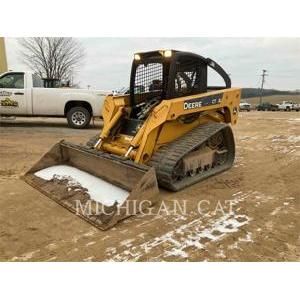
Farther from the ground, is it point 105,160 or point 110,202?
point 105,160

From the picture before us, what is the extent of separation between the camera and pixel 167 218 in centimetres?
452

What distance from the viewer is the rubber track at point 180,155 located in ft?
17.4

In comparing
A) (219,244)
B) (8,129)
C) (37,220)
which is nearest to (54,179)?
(37,220)

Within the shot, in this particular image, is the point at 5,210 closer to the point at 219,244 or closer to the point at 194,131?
the point at 219,244

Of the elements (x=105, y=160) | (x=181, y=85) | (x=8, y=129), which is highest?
(x=181, y=85)

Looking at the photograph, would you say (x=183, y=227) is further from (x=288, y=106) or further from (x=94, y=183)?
(x=288, y=106)

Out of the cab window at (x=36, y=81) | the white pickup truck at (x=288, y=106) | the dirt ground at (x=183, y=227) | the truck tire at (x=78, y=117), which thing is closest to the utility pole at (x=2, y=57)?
the cab window at (x=36, y=81)

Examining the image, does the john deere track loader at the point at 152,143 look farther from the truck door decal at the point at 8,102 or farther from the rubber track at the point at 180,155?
the truck door decal at the point at 8,102

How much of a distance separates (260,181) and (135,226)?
2.90 meters

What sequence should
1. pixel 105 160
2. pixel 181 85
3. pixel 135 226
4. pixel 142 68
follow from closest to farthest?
pixel 135 226
pixel 105 160
pixel 181 85
pixel 142 68

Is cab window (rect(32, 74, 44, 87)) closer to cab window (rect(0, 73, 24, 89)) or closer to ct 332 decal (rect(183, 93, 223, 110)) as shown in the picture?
cab window (rect(0, 73, 24, 89))

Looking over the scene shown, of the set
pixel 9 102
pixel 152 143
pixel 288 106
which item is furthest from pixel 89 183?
pixel 288 106

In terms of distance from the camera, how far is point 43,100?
39.0 feet

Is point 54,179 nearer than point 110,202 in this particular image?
No
